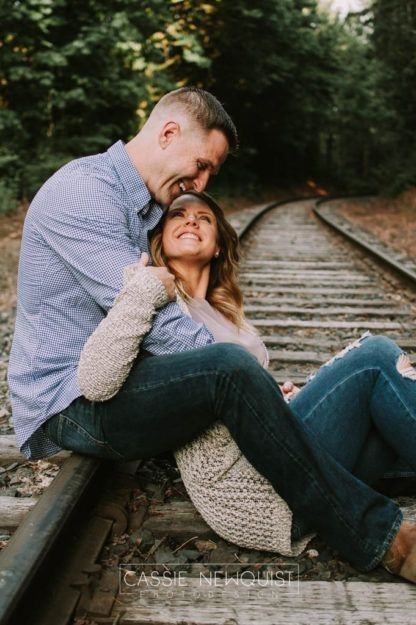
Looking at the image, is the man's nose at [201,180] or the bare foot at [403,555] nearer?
the bare foot at [403,555]

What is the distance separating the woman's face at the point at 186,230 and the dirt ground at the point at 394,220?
295 inches

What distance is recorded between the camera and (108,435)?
2230 millimetres

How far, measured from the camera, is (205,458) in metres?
2.17

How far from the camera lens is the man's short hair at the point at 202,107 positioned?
2539 millimetres

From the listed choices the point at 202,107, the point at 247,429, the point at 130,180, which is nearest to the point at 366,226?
the point at 202,107

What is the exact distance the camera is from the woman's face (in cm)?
282

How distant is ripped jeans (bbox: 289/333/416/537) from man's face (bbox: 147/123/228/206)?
0.95 m

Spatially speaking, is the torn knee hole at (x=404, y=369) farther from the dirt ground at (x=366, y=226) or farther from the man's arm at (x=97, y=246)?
the dirt ground at (x=366, y=226)

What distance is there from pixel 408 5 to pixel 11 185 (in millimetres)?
12977

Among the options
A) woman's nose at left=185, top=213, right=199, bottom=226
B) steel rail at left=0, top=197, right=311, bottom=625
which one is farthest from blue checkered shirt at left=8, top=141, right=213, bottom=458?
woman's nose at left=185, top=213, right=199, bottom=226

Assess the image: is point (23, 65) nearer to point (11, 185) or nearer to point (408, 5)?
point (11, 185)

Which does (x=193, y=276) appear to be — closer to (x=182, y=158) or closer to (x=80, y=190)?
(x=182, y=158)

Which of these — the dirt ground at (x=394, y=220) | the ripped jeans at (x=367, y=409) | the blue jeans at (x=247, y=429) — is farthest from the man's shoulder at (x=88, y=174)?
the dirt ground at (x=394, y=220)

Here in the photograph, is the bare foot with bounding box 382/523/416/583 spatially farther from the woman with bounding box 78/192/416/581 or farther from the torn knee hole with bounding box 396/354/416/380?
the torn knee hole with bounding box 396/354/416/380
